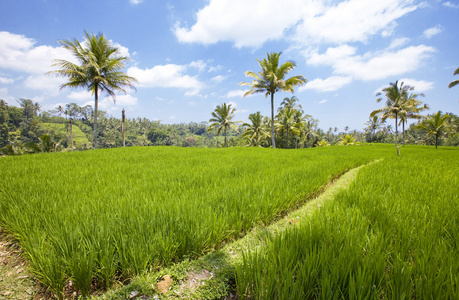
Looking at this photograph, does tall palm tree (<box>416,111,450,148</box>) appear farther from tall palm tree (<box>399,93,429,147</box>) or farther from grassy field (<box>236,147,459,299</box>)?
grassy field (<box>236,147,459,299</box>)

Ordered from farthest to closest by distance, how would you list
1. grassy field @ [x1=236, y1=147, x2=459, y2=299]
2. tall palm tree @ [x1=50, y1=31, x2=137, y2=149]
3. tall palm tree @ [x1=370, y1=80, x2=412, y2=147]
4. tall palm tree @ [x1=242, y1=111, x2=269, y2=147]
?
tall palm tree @ [x1=242, y1=111, x2=269, y2=147] < tall palm tree @ [x1=370, y1=80, x2=412, y2=147] < tall palm tree @ [x1=50, y1=31, x2=137, y2=149] < grassy field @ [x1=236, y1=147, x2=459, y2=299]

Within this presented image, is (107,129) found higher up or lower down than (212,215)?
higher up

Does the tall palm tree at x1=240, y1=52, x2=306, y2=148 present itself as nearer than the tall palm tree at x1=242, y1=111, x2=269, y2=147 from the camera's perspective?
Yes

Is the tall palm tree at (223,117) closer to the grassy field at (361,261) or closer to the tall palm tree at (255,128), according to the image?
the tall palm tree at (255,128)

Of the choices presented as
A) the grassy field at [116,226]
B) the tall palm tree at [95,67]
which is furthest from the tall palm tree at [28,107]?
the grassy field at [116,226]

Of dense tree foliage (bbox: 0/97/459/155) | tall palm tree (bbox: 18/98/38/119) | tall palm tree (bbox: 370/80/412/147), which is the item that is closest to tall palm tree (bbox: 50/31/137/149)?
dense tree foliage (bbox: 0/97/459/155)

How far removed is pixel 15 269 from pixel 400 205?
4.16m

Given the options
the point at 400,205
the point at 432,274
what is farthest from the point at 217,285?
the point at 400,205

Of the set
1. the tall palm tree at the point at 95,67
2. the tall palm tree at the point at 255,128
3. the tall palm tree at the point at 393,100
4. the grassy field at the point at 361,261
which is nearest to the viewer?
the grassy field at the point at 361,261

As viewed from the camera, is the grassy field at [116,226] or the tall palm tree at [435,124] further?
the tall palm tree at [435,124]

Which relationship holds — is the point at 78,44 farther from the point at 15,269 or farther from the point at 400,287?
the point at 400,287

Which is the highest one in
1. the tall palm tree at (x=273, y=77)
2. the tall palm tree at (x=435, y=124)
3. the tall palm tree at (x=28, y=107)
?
the tall palm tree at (x=28, y=107)

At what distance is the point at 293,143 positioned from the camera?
3481 centimetres

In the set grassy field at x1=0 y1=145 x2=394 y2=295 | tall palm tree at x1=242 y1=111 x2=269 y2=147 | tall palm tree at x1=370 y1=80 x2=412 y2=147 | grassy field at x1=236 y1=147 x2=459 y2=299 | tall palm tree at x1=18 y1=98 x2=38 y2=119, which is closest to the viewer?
grassy field at x1=236 y1=147 x2=459 y2=299
